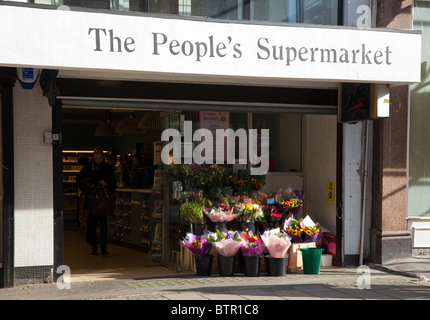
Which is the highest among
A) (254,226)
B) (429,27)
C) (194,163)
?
(429,27)

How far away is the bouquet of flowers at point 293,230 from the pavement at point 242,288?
573 mm

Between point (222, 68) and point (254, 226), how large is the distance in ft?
9.00

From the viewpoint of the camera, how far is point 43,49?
25.6 ft

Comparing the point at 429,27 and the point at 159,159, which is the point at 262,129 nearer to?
the point at 159,159

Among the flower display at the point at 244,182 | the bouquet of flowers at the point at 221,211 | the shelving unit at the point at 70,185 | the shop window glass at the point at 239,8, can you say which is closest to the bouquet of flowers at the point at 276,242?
the bouquet of flowers at the point at 221,211

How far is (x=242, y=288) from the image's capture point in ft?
28.0

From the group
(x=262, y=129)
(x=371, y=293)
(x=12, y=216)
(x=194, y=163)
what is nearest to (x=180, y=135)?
Answer: (x=194, y=163)

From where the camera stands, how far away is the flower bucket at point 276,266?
9.52 m

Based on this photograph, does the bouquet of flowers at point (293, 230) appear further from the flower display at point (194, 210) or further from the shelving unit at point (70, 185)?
the shelving unit at point (70, 185)

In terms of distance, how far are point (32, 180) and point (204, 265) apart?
110 inches

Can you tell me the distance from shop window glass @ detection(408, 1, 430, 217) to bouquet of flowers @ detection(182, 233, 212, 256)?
377 cm

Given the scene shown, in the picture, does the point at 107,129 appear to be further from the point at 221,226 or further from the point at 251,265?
the point at 251,265

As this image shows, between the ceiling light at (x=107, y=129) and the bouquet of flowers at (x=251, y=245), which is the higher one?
the ceiling light at (x=107, y=129)

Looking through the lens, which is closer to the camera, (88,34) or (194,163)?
(88,34)
